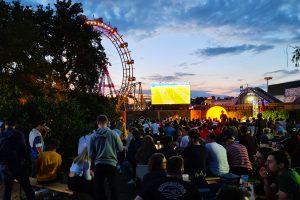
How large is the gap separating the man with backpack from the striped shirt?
13.4ft

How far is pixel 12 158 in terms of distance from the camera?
659 centimetres

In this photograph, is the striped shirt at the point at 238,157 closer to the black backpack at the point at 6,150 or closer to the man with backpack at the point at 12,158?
the man with backpack at the point at 12,158

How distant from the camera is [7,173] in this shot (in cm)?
667

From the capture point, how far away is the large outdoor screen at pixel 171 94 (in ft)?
140

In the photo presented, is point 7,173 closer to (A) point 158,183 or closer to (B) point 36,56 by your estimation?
(A) point 158,183

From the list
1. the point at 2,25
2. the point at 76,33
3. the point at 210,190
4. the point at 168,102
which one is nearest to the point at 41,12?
the point at 76,33

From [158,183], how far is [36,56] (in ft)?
63.5

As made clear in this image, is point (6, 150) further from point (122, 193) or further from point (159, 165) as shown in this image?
point (122, 193)

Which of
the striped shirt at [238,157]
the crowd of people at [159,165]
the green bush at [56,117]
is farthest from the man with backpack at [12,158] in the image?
the green bush at [56,117]

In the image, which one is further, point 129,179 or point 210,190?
point 129,179

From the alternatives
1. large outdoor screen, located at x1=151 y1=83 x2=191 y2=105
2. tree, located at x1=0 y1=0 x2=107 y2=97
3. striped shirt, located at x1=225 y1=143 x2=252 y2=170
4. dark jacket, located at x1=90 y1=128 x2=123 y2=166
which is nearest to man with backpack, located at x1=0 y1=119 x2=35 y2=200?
dark jacket, located at x1=90 y1=128 x2=123 y2=166

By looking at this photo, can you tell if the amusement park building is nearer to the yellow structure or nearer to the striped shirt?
the yellow structure

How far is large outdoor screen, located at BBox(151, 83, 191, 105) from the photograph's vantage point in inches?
1681

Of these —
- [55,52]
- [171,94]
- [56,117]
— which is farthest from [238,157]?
[171,94]
